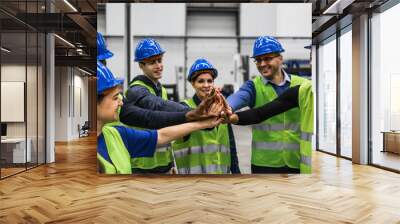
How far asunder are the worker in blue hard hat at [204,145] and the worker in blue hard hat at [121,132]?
0.14 m

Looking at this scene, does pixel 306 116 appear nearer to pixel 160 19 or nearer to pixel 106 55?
pixel 160 19

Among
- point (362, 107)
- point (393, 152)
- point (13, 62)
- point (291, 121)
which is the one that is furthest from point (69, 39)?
point (393, 152)

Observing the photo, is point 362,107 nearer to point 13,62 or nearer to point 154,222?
point 154,222

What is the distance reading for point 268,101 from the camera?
5.98 metres

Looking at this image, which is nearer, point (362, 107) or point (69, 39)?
point (362, 107)

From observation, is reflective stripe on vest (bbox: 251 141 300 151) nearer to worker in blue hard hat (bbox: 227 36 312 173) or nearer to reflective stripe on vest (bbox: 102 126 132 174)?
worker in blue hard hat (bbox: 227 36 312 173)

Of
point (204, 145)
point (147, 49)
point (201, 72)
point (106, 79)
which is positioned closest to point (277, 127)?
point (204, 145)

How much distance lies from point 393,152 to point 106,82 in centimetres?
521

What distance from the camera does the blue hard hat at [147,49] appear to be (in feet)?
19.4

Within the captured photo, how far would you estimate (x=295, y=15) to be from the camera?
6066 millimetres

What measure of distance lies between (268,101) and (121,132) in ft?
7.42

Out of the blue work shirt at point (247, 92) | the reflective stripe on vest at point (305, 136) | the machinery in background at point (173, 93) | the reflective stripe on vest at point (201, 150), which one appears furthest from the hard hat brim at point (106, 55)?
the reflective stripe on vest at point (305, 136)

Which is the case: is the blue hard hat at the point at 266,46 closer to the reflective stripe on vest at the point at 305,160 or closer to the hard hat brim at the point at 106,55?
the reflective stripe on vest at the point at 305,160

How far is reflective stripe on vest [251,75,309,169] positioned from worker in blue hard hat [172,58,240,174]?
375mm
